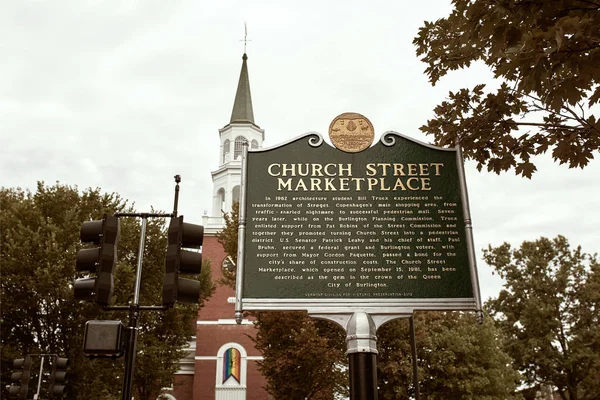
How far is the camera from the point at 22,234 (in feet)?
73.2

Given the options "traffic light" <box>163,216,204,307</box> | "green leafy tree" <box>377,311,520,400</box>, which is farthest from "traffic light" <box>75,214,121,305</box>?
"green leafy tree" <box>377,311,520,400</box>

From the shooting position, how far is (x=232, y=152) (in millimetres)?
45312

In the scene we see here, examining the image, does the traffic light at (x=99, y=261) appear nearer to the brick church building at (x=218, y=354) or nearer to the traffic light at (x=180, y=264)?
the traffic light at (x=180, y=264)

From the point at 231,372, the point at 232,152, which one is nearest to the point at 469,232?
the point at 231,372

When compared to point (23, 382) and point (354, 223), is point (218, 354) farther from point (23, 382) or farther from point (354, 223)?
point (354, 223)

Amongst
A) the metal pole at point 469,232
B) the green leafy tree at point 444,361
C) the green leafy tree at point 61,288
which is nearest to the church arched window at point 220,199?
the green leafy tree at point 61,288

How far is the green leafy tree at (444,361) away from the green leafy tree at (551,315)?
868 cm

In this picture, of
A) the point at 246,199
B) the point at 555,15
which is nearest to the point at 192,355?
the point at 246,199

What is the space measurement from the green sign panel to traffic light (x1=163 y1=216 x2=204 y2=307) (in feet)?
2.37

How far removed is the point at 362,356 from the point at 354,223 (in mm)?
1807

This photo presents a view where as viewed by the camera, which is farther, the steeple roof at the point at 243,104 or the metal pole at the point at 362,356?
the steeple roof at the point at 243,104

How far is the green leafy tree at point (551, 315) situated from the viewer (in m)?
34.9

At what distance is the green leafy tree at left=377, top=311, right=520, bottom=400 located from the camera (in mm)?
23250

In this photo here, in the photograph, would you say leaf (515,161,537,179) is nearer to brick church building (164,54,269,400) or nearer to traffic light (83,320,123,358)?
traffic light (83,320,123,358)
